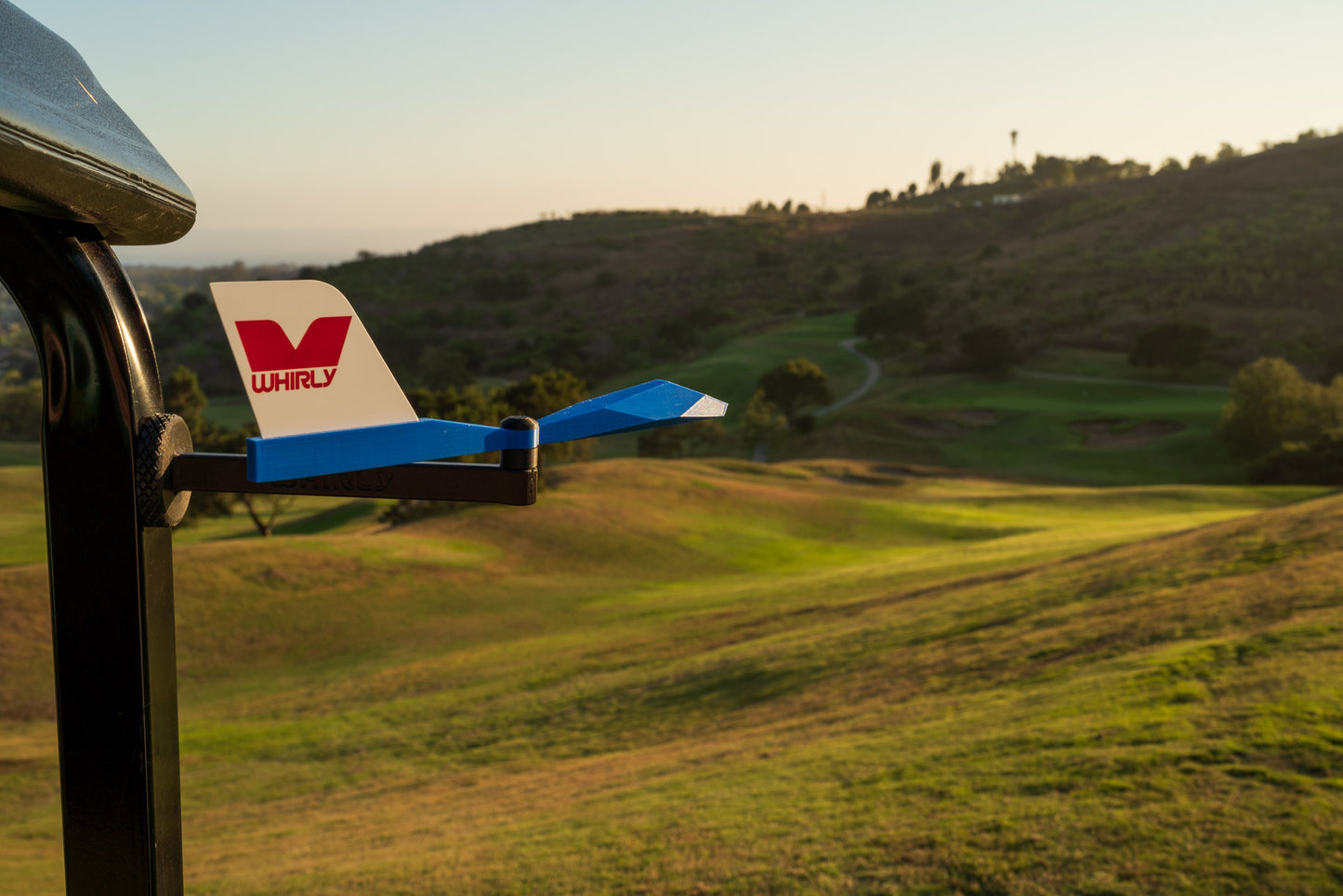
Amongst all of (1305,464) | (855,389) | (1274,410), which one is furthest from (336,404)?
(855,389)

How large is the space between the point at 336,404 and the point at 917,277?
97.1m

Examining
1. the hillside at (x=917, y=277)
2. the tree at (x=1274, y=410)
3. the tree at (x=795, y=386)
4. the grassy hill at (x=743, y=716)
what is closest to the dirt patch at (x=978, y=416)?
the tree at (x=795, y=386)

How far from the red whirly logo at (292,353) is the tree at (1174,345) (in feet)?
223

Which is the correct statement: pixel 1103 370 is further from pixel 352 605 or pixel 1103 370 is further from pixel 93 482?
pixel 93 482

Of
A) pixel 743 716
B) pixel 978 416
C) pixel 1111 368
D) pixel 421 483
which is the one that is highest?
pixel 421 483

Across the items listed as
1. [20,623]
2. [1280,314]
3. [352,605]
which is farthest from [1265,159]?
[20,623]

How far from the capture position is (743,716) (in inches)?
553

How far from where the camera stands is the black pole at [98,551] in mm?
1664

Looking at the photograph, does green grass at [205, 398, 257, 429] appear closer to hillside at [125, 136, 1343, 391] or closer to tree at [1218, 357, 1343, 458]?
hillside at [125, 136, 1343, 391]

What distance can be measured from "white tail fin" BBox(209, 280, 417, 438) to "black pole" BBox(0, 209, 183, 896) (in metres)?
0.43

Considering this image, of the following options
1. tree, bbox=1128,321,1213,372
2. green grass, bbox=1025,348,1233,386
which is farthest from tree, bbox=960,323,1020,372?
tree, bbox=1128,321,1213,372

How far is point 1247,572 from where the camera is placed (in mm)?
13281

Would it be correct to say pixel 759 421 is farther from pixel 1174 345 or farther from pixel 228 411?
pixel 228 411

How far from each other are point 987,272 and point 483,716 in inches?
3225
